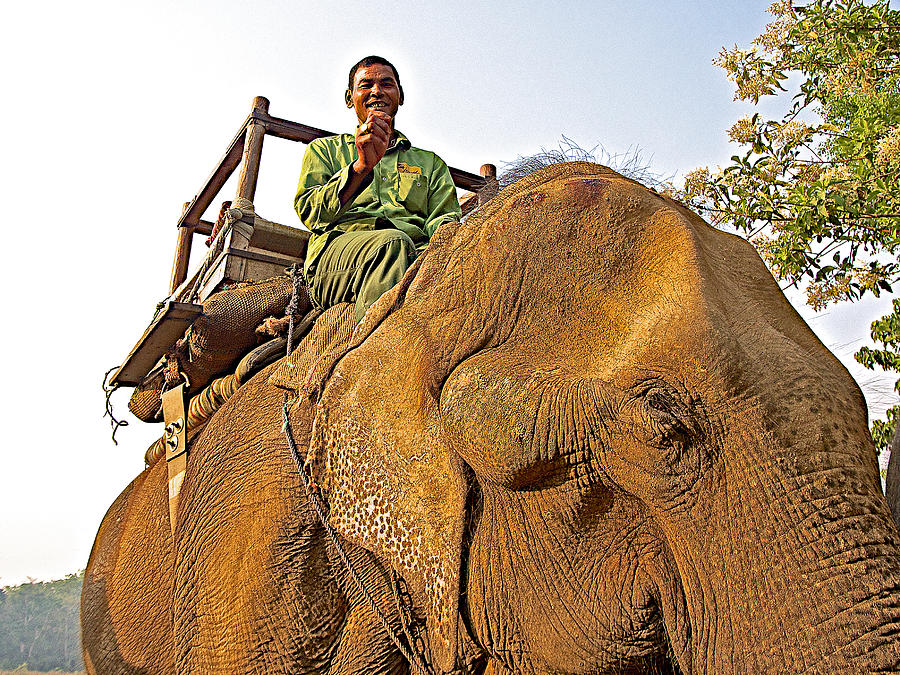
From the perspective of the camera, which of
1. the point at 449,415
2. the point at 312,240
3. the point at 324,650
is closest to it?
the point at 449,415

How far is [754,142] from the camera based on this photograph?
14.5 feet

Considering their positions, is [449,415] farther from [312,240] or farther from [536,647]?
[312,240]

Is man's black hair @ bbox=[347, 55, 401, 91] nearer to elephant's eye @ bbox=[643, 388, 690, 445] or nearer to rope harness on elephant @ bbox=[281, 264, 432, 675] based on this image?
rope harness on elephant @ bbox=[281, 264, 432, 675]

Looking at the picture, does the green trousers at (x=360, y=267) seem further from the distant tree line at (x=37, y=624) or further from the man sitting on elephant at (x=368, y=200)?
the distant tree line at (x=37, y=624)

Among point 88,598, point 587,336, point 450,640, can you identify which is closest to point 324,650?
point 450,640

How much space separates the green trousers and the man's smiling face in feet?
1.50

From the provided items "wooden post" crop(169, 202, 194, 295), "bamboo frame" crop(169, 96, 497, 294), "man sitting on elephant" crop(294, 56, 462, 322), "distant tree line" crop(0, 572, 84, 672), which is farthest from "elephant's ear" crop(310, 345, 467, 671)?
"distant tree line" crop(0, 572, 84, 672)

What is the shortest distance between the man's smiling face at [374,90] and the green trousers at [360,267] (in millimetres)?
456

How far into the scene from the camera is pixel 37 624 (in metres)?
35.5

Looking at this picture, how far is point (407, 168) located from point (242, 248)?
1.22m

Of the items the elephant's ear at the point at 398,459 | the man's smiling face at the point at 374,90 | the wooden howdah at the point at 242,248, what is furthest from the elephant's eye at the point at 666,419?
the man's smiling face at the point at 374,90

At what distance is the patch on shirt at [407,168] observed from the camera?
268 cm

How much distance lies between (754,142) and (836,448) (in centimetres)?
379

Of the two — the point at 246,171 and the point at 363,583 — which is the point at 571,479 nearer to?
the point at 363,583
